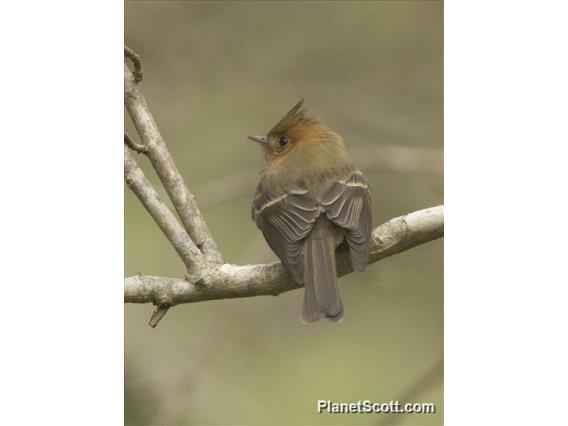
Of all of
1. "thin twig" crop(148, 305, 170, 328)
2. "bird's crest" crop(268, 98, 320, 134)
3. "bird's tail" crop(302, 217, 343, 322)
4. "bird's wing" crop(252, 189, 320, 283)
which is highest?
"bird's crest" crop(268, 98, 320, 134)

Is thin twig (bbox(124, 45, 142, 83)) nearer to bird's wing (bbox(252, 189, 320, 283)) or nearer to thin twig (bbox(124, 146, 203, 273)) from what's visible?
thin twig (bbox(124, 146, 203, 273))

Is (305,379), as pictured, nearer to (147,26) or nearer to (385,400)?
(385,400)

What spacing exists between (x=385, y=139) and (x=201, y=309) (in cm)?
157

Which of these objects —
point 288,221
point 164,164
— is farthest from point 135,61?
point 288,221

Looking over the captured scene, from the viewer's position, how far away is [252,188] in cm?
633

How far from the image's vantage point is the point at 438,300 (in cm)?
507

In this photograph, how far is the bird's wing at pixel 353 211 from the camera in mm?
5004

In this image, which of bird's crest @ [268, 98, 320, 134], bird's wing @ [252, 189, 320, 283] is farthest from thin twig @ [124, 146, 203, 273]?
bird's crest @ [268, 98, 320, 134]

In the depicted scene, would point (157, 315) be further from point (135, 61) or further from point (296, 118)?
point (296, 118)

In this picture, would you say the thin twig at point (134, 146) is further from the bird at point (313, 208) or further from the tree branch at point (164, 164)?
the bird at point (313, 208)

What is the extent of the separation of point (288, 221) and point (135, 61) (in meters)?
1.19

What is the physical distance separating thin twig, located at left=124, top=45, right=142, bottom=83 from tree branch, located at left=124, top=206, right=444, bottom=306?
1127 millimetres

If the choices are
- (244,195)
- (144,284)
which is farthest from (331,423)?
(244,195)

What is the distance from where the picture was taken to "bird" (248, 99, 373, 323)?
493 cm
